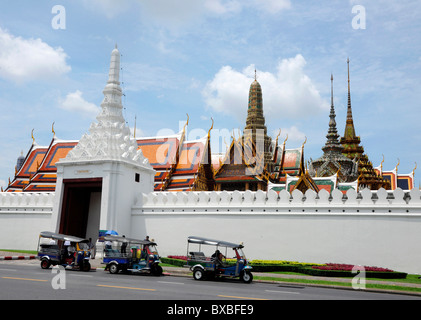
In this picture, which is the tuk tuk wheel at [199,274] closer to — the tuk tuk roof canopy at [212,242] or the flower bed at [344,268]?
the tuk tuk roof canopy at [212,242]

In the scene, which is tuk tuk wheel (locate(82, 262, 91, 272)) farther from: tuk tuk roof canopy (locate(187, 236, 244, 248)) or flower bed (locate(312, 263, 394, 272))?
flower bed (locate(312, 263, 394, 272))

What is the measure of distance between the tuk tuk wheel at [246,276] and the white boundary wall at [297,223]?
16.8 feet

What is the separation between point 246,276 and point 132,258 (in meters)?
4.24

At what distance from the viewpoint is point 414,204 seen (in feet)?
53.5

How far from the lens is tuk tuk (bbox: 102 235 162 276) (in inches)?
574

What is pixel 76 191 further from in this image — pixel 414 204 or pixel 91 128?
pixel 414 204

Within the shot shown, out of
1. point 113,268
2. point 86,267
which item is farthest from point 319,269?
point 86,267

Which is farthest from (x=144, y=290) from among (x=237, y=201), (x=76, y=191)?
(x=76, y=191)

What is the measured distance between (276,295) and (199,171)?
22.1 metres

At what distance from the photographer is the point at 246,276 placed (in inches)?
525

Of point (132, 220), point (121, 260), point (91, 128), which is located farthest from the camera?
point (91, 128)

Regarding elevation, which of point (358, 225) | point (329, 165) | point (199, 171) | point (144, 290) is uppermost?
point (329, 165)

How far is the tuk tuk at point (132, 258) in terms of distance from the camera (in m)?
14.6

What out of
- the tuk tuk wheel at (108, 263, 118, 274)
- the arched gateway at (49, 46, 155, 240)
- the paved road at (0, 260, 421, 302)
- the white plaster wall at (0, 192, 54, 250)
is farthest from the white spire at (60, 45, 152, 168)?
the paved road at (0, 260, 421, 302)
